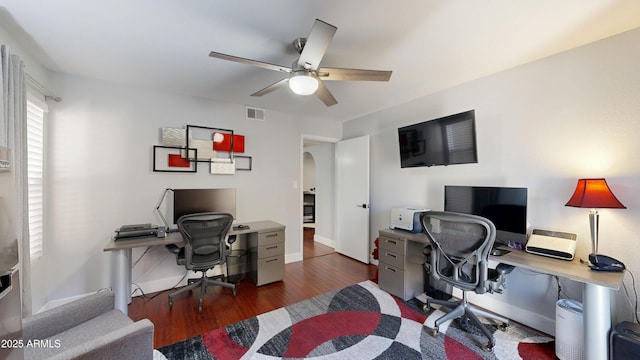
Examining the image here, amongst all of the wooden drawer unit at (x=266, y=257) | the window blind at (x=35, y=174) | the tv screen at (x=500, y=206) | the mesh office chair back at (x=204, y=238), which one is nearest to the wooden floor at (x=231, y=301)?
the wooden drawer unit at (x=266, y=257)

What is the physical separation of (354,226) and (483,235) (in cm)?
233

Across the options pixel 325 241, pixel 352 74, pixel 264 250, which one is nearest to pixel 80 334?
pixel 264 250

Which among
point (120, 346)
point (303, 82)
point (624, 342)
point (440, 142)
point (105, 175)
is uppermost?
point (303, 82)

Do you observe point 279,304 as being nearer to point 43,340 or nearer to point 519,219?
point 43,340

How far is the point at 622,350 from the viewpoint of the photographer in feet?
4.98

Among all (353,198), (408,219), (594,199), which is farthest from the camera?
(353,198)

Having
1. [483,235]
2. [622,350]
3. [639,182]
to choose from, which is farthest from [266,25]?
[622,350]

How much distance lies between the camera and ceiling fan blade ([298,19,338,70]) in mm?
1401

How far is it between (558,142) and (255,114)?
3.45 m

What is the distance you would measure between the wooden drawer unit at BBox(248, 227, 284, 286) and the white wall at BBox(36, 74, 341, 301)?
1.98 ft

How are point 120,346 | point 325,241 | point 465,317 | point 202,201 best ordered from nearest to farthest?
1. point 120,346
2. point 465,317
3. point 202,201
4. point 325,241

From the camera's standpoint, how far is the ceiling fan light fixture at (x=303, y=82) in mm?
1809

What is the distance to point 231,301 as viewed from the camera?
270 cm

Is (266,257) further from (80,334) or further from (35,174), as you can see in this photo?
(35,174)
